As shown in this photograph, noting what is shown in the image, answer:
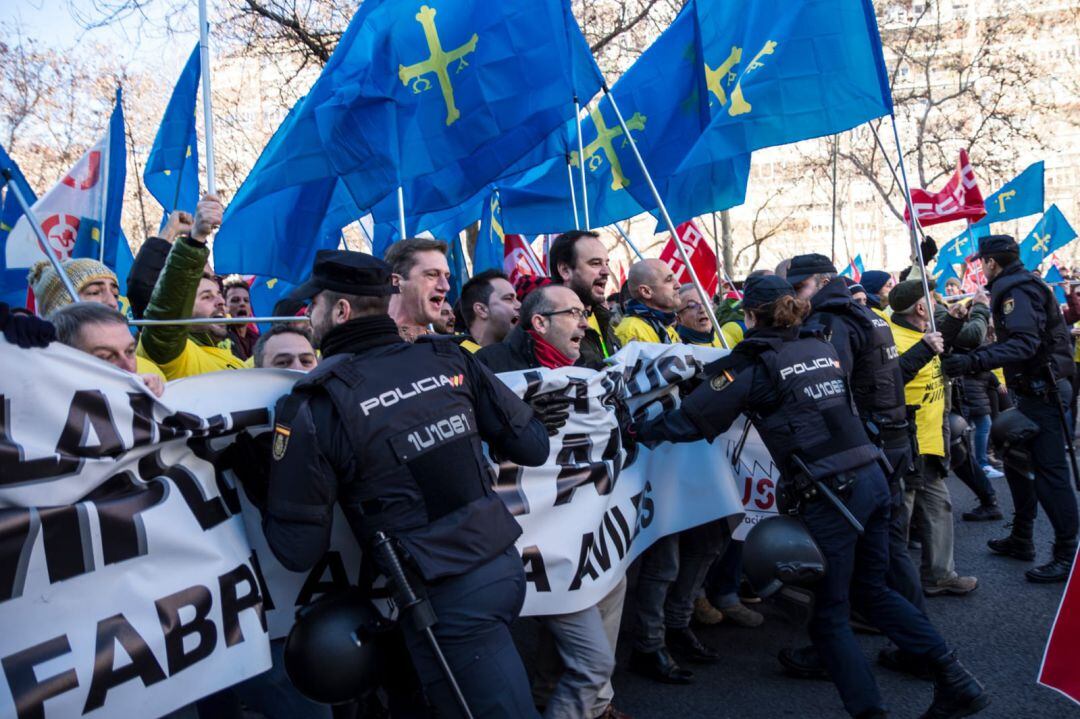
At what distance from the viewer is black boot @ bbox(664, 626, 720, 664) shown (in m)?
5.13

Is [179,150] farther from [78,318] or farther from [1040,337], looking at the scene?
[1040,337]

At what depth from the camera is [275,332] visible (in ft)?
13.4

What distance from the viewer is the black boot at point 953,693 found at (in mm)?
3934

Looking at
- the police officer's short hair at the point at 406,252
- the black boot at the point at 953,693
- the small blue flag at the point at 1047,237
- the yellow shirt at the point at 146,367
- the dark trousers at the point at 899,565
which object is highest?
the police officer's short hair at the point at 406,252

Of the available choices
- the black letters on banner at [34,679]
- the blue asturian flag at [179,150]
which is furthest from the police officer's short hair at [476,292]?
the black letters on banner at [34,679]

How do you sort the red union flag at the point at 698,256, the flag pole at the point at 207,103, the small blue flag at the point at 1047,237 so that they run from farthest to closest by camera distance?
the small blue flag at the point at 1047,237, the red union flag at the point at 698,256, the flag pole at the point at 207,103

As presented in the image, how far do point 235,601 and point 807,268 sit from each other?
3.96 meters

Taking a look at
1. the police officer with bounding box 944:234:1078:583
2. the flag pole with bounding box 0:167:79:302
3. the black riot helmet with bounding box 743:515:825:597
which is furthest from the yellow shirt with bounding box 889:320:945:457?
the flag pole with bounding box 0:167:79:302

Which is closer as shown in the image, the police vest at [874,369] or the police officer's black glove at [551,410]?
the police officer's black glove at [551,410]

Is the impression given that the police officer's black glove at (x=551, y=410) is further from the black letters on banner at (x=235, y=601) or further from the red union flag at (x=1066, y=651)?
the red union flag at (x=1066, y=651)

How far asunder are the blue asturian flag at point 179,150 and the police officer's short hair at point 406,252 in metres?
2.41

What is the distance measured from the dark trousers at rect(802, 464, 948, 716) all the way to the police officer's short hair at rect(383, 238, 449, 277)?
204cm

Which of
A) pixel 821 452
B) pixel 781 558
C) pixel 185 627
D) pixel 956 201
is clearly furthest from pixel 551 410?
pixel 956 201

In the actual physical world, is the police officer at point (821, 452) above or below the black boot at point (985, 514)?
above
